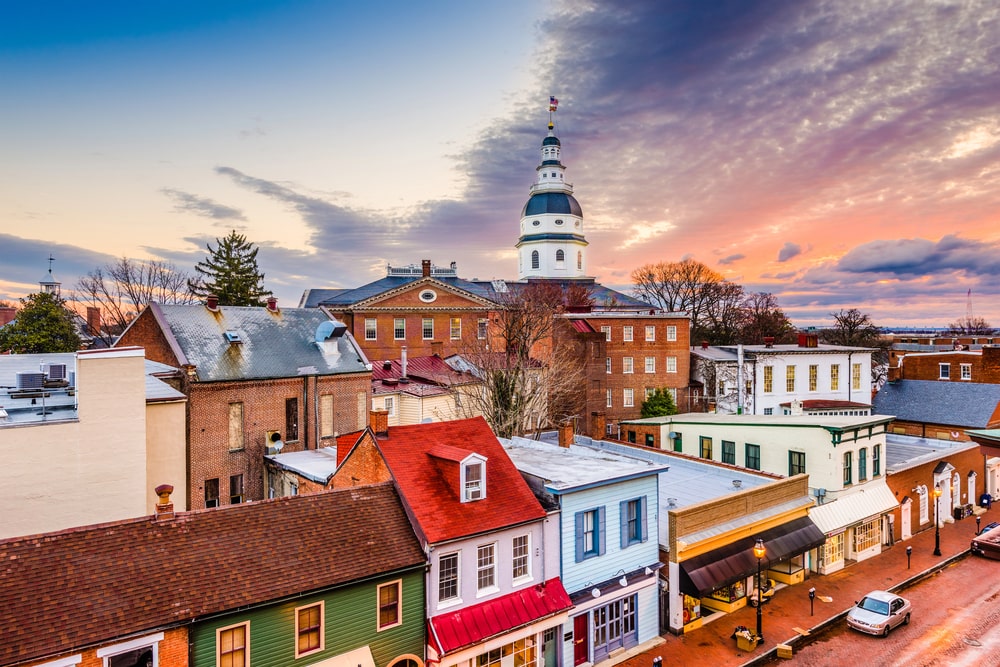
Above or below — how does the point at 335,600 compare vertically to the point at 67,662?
below

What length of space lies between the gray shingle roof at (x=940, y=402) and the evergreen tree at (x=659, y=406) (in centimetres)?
1771

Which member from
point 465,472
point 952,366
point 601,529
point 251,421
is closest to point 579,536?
point 601,529

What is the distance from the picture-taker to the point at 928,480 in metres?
30.7

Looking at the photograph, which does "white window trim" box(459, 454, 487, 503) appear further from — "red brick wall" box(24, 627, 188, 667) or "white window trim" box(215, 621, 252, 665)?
"red brick wall" box(24, 627, 188, 667)

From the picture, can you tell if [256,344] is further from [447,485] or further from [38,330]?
[38,330]

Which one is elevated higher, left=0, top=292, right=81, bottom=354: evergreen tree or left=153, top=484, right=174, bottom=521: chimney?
left=0, top=292, right=81, bottom=354: evergreen tree

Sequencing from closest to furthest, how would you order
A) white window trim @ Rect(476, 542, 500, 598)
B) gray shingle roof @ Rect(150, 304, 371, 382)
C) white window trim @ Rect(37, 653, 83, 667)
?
1. white window trim @ Rect(37, 653, 83, 667)
2. white window trim @ Rect(476, 542, 500, 598)
3. gray shingle roof @ Rect(150, 304, 371, 382)

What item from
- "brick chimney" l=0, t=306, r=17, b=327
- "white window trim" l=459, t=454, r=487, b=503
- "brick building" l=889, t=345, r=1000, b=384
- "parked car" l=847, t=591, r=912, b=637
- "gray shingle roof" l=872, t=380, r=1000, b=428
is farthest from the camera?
"brick chimney" l=0, t=306, r=17, b=327

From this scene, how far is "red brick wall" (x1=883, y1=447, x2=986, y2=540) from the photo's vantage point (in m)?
28.5

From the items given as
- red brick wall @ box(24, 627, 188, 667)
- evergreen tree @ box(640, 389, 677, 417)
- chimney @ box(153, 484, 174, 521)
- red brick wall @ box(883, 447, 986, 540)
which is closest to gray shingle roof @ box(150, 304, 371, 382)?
chimney @ box(153, 484, 174, 521)

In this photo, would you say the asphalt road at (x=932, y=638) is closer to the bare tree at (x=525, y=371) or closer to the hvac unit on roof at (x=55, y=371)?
the bare tree at (x=525, y=371)

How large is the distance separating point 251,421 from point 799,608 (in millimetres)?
25557

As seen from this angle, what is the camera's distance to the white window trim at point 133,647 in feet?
35.1

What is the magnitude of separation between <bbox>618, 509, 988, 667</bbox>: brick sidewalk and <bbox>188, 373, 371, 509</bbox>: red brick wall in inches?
781
